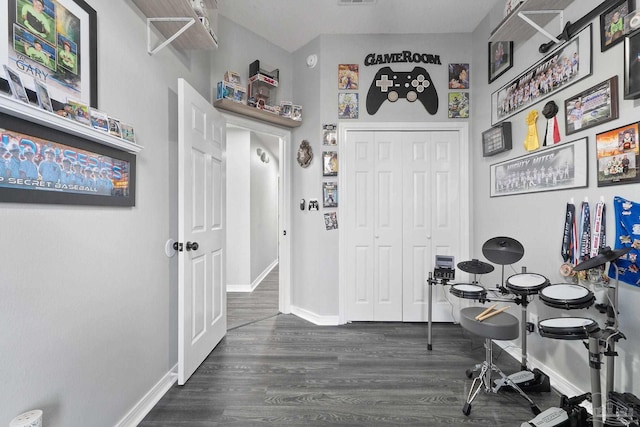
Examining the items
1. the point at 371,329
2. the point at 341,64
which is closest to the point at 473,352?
the point at 371,329

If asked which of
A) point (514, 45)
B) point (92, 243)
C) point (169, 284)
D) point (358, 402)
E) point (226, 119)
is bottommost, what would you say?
point (358, 402)

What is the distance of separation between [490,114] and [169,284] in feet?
10.0

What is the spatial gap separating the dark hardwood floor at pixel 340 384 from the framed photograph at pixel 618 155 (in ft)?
4.56

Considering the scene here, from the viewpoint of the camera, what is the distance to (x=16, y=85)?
90 centimetres

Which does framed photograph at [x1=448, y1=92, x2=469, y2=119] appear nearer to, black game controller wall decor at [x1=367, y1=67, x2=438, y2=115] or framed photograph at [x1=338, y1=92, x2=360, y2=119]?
black game controller wall decor at [x1=367, y1=67, x2=438, y2=115]

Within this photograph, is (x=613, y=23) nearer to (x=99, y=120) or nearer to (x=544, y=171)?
(x=544, y=171)

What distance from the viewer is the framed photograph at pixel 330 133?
9.70 feet

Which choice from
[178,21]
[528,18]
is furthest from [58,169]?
[528,18]

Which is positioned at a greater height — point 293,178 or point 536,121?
point 536,121

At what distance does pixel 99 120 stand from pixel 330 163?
6.64 feet

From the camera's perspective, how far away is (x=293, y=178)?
3.21 m

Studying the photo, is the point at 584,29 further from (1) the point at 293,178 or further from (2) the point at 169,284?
(2) the point at 169,284

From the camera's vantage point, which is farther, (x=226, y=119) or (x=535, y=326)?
(x=226, y=119)

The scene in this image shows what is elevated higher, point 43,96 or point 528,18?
point 528,18
